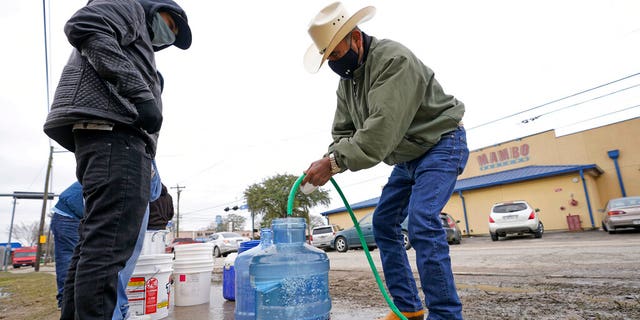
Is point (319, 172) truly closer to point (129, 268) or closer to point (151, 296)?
point (129, 268)

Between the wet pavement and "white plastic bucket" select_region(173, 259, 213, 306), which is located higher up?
"white plastic bucket" select_region(173, 259, 213, 306)

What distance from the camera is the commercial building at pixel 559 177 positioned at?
57.3 feet

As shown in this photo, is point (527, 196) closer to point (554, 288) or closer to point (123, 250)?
point (554, 288)

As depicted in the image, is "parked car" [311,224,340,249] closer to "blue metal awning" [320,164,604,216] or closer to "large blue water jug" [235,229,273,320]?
"blue metal awning" [320,164,604,216]

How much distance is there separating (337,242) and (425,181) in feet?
42.6

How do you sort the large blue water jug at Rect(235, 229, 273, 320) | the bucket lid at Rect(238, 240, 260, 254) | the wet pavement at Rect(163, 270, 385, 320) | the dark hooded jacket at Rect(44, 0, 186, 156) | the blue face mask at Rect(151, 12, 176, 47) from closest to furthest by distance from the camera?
the dark hooded jacket at Rect(44, 0, 186, 156) < the blue face mask at Rect(151, 12, 176, 47) < the large blue water jug at Rect(235, 229, 273, 320) < the wet pavement at Rect(163, 270, 385, 320) < the bucket lid at Rect(238, 240, 260, 254)

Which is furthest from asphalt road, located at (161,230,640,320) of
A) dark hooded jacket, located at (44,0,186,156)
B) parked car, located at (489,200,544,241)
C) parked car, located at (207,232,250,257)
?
parked car, located at (207,232,250,257)

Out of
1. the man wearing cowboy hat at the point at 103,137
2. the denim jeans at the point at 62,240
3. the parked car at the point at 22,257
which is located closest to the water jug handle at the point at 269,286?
the man wearing cowboy hat at the point at 103,137

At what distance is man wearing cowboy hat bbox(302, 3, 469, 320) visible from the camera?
1.70 m

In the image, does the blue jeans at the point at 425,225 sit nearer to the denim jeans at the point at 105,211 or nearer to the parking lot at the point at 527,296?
the parking lot at the point at 527,296

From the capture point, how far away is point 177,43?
2.46m

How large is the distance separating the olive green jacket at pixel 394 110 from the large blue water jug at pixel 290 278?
1.52 feet

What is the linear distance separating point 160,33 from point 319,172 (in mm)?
1445

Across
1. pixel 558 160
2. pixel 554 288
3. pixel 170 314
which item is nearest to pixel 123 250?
pixel 170 314
